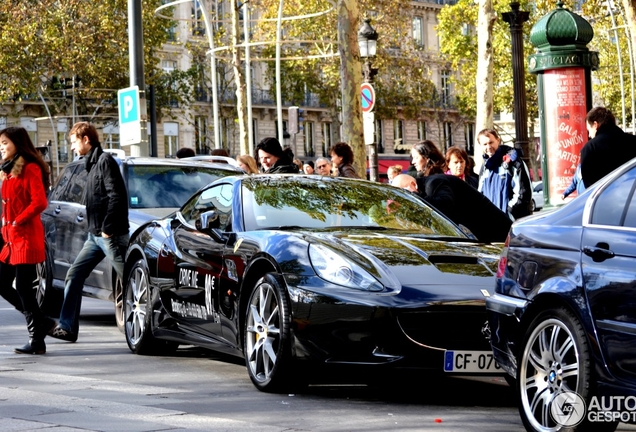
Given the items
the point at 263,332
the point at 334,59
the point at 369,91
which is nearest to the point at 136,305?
the point at 263,332

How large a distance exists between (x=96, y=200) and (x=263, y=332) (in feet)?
11.8

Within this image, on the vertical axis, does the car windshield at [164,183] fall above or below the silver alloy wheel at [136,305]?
above

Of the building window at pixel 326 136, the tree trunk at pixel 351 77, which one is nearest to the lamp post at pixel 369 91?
the tree trunk at pixel 351 77

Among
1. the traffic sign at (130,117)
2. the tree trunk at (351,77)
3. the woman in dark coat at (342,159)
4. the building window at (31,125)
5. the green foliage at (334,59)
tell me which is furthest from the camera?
the building window at (31,125)

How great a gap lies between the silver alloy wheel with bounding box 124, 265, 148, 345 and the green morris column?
8392 mm

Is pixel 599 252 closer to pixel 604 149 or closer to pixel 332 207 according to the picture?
pixel 332 207

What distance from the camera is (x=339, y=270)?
8266 millimetres

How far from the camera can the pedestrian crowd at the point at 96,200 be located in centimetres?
1072

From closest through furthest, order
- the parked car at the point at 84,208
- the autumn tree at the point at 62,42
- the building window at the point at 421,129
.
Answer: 1. the parked car at the point at 84,208
2. the autumn tree at the point at 62,42
3. the building window at the point at 421,129

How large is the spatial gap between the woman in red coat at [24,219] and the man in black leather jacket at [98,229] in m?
0.46

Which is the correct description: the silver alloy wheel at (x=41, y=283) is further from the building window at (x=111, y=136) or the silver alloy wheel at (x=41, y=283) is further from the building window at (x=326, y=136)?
the building window at (x=326, y=136)

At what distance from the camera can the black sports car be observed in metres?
8.02

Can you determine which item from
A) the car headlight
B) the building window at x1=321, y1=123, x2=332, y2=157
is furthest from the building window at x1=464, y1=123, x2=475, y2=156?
the car headlight

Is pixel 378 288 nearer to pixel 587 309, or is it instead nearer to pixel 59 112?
pixel 587 309
